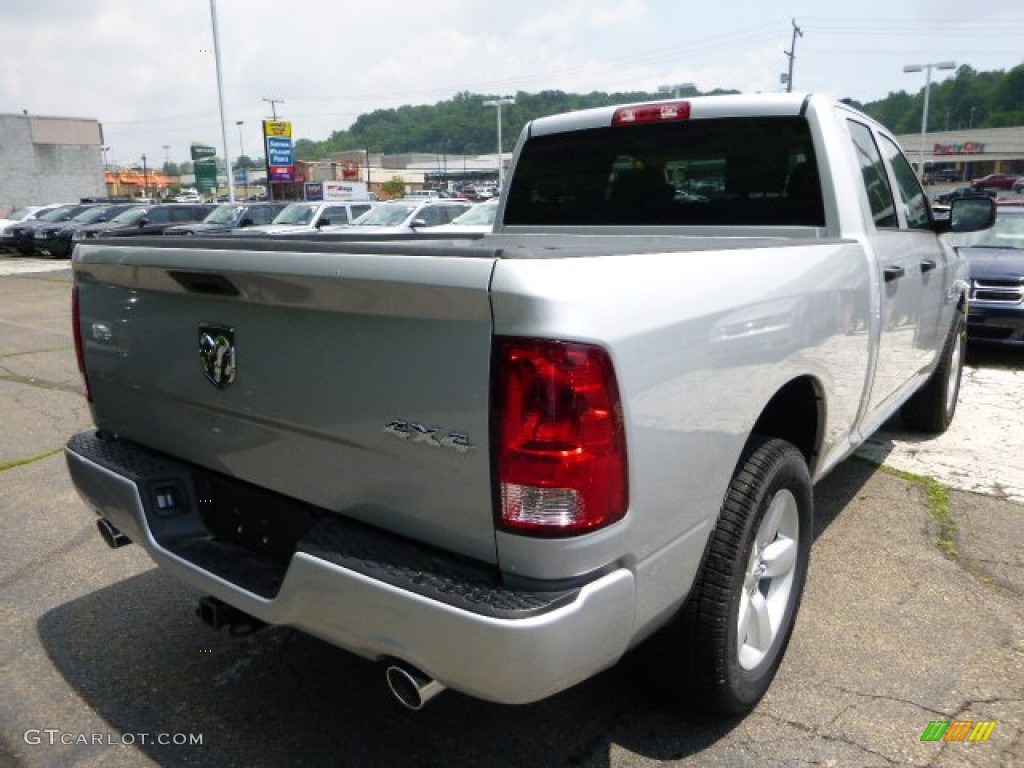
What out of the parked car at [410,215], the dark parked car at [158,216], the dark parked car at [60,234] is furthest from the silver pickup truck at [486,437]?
the dark parked car at [60,234]

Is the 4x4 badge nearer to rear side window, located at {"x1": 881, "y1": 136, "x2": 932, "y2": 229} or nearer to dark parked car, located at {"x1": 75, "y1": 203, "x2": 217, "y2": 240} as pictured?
rear side window, located at {"x1": 881, "y1": 136, "x2": 932, "y2": 229}

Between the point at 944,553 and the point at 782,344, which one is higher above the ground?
the point at 782,344

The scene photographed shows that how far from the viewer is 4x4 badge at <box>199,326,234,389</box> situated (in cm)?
228

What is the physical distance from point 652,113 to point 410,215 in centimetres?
1511

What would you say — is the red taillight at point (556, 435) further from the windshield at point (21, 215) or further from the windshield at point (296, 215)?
the windshield at point (21, 215)

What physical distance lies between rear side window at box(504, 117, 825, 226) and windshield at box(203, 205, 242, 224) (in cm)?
1921

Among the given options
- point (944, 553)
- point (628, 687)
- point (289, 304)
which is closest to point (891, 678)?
point (628, 687)

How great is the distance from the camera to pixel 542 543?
1.76m

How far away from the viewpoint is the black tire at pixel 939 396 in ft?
17.9

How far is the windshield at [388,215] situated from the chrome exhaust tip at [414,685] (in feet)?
57.0

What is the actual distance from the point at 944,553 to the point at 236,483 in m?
3.24

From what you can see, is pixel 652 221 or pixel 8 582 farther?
pixel 652 221

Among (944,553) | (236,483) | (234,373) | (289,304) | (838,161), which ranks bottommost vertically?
(944,553)

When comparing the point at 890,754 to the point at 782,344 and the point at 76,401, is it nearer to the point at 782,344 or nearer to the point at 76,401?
the point at 782,344
